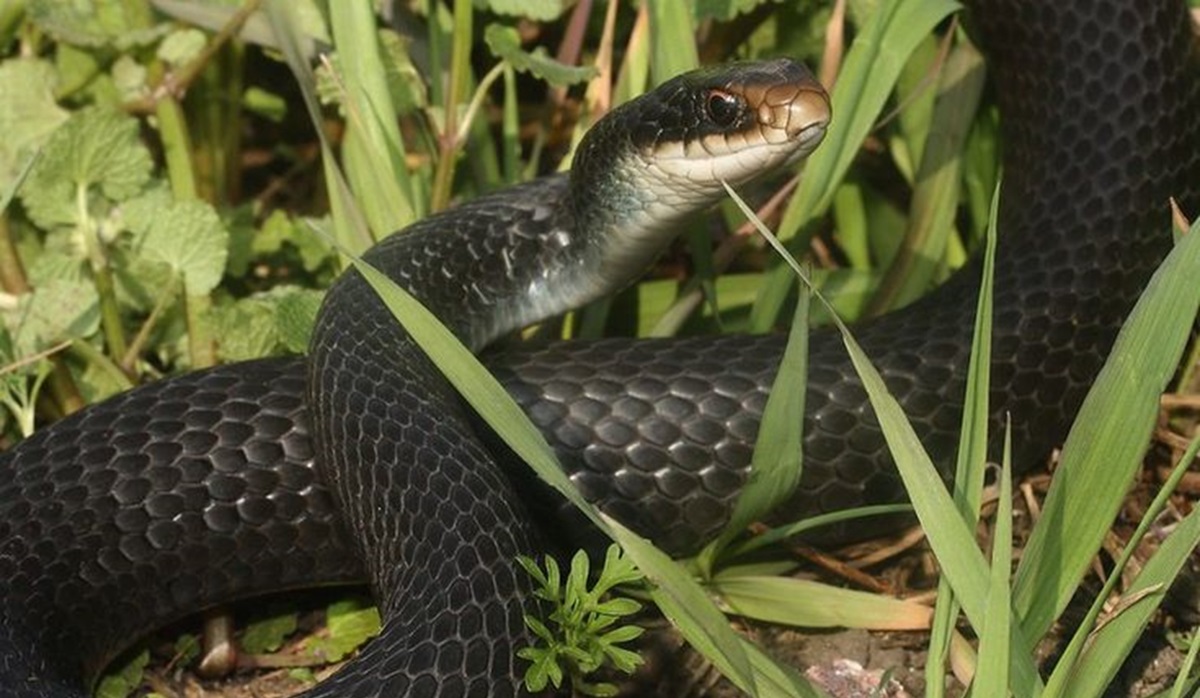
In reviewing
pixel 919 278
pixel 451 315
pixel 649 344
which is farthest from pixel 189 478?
pixel 919 278

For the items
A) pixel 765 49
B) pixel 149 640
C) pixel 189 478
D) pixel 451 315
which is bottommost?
pixel 149 640

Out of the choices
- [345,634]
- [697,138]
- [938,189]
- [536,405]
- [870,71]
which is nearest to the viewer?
[697,138]

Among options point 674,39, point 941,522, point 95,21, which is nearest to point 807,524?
point 941,522

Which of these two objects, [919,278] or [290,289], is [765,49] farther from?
[290,289]

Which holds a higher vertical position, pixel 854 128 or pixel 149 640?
pixel 854 128

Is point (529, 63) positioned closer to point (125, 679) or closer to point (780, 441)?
point (780, 441)

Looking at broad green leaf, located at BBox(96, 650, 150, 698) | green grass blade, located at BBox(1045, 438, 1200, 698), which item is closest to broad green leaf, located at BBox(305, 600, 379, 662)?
broad green leaf, located at BBox(96, 650, 150, 698)

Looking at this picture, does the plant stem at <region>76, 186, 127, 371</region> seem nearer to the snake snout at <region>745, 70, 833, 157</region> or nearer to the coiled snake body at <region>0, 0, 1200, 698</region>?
the coiled snake body at <region>0, 0, 1200, 698</region>
